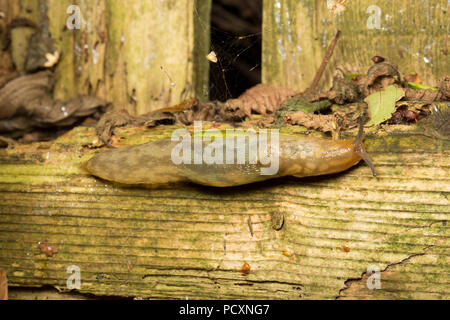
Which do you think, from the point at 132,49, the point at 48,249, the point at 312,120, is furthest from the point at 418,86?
the point at 48,249

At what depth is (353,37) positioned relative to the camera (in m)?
1.92

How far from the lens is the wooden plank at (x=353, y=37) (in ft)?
6.06

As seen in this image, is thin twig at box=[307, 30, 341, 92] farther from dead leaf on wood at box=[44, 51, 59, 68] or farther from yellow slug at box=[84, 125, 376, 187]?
dead leaf on wood at box=[44, 51, 59, 68]

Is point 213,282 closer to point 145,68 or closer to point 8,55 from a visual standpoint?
point 145,68

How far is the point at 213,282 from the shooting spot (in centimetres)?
167

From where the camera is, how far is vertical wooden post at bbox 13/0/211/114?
2064 mm

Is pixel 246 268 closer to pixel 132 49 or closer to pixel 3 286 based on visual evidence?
pixel 3 286

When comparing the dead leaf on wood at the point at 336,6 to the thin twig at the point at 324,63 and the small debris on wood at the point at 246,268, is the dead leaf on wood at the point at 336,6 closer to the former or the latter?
the thin twig at the point at 324,63

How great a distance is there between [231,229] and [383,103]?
73 centimetres

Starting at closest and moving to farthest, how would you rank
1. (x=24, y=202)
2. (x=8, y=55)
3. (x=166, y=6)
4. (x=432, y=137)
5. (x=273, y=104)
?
(x=432, y=137), (x=24, y=202), (x=273, y=104), (x=166, y=6), (x=8, y=55)

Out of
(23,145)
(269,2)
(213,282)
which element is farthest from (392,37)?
(23,145)

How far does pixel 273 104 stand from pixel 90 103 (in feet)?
2.91

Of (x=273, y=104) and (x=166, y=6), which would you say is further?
(x=166, y=6)

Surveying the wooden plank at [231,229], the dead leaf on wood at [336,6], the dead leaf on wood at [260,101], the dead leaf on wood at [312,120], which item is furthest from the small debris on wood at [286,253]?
the dead leaf on wood at [336,6]
